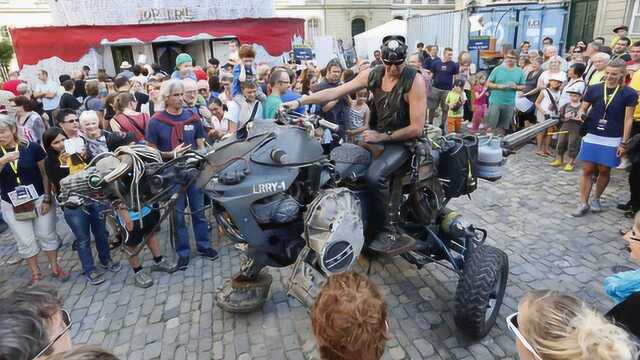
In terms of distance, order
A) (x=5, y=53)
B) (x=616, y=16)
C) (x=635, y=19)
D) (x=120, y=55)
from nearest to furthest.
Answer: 1. (x=635, y=19)
2. (x=616, y=16)
3. (x=120, y=55)
4. (x=5, y=53)

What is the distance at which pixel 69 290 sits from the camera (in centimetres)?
459

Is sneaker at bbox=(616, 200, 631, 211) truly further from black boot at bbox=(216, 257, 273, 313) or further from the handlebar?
black boot at bbox=(216, 257, 273, 313)

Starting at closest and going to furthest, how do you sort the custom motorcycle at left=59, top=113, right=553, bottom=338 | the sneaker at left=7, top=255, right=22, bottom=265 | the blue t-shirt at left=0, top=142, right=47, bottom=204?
1. the custom motorcycle at left=59, top=113, right=553, bottom=338
2. the blue t-shirt at left=0, top=142, right=47, bottom=204
3. the sneaker at left=7, top=255, right=22, bottom=265

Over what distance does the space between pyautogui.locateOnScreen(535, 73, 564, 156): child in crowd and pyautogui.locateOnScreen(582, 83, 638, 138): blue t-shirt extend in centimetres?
243

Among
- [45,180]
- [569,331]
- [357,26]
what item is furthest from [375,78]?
[357,26]

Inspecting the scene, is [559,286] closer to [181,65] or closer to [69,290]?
[69,290]

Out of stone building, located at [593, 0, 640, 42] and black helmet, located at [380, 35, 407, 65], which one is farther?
stone building, located at [593, 0, 640, 42]

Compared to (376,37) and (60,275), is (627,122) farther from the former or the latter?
(376,37)

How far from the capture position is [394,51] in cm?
315

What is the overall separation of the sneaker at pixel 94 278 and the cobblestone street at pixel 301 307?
62mm

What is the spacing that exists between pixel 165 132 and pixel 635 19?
55.6 ft

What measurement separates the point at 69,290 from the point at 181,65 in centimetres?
470

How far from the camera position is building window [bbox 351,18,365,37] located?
4506 cm

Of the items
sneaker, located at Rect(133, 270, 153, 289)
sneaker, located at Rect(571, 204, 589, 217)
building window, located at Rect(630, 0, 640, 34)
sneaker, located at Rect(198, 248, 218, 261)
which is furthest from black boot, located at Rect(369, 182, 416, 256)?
building window, located at Rect(630, 0, 640, 34)
